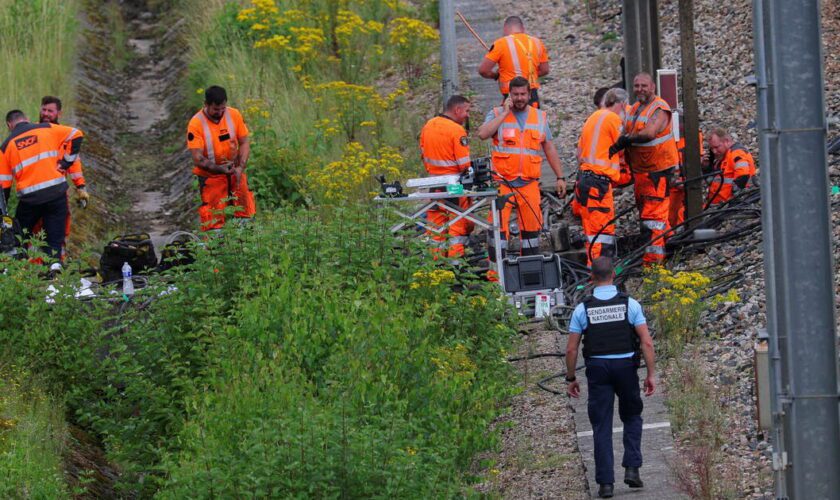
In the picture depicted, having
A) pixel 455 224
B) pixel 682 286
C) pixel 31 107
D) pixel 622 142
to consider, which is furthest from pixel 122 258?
pixel 31 107

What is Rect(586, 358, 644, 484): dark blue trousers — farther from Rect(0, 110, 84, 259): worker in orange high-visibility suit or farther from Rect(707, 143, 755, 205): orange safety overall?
Rect(0, 110, 84, 259): worker in orange high-visibility suit

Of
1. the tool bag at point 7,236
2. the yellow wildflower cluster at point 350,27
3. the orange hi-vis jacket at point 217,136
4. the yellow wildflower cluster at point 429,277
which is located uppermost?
the yellow wildflower cluster at point 350,27

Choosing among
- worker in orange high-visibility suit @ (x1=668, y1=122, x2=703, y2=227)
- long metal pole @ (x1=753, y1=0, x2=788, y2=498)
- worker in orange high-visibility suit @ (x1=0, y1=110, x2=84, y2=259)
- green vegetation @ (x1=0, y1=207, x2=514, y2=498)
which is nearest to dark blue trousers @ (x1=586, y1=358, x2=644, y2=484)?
green vegetation @ (x1=0, y1=207, x2=514, y2=498)

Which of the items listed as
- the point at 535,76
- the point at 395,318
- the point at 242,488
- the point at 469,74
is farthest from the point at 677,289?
the point at 469,74

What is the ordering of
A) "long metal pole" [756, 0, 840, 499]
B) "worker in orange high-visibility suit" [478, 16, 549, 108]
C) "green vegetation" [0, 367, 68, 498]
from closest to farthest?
"long metal pole" [756, 0, 840, 499] < "green vegetation" [0, 367, 68, 498] < "worker in orange high-visibility suit" [478, 16, 549, 108]

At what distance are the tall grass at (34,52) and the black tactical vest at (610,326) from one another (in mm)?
11005

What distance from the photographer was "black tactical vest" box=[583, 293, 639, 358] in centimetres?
866

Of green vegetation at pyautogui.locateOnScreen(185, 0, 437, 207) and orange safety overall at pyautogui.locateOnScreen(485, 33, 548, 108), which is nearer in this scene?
orange safety overall at pyautogui.locateOnScreen(485, 33, 548, 108)

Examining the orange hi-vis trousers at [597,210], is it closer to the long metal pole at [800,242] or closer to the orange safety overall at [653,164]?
the orange safety overall at [653,164]

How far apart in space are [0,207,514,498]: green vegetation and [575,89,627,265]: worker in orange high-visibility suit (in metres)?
1.84

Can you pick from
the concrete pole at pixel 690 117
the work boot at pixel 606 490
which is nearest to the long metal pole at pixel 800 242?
the work boot at pixel 606 490

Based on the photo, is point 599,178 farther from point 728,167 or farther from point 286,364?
point 286,364

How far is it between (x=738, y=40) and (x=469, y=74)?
3.79 meters

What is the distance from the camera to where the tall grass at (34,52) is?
61.7 ft
